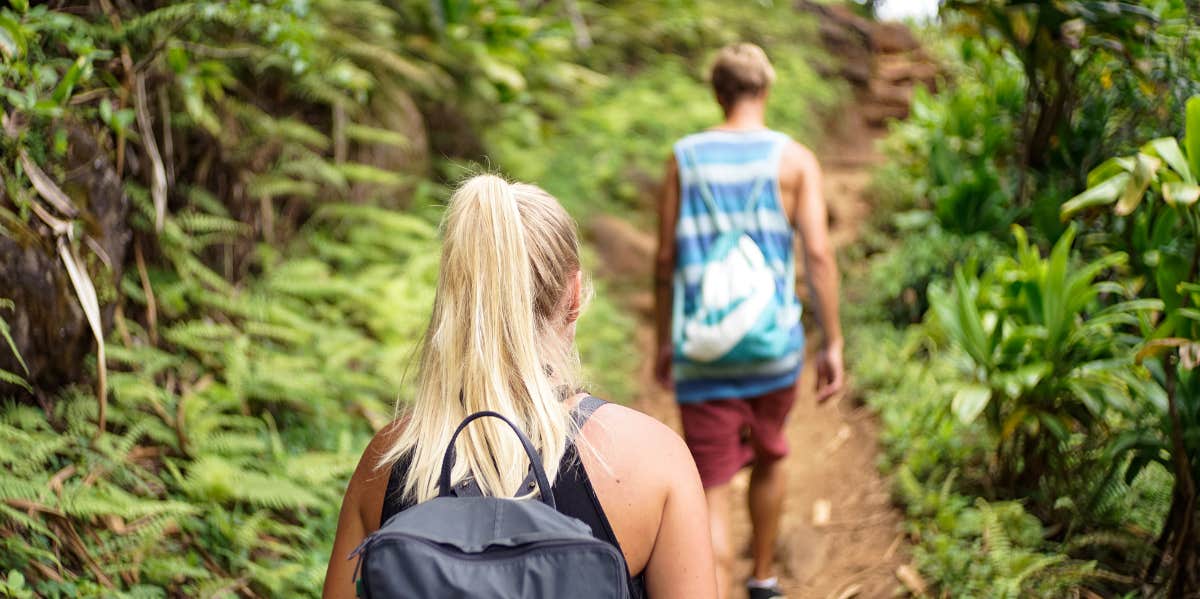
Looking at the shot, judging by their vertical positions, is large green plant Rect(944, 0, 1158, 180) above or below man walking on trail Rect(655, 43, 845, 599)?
above

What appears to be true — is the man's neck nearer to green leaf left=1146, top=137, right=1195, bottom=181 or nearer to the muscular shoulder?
the muscular shoulder

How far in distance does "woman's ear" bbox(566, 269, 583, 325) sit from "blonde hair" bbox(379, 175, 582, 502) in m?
0.09

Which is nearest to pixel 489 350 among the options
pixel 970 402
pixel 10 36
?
pixel 10 36

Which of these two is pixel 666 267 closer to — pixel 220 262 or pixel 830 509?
pixel 830 509

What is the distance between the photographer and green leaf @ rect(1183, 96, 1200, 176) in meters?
2.81

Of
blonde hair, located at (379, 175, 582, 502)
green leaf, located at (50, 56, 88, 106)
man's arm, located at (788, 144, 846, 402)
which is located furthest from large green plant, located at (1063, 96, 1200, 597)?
green leaf, located at (50, 56, 88, 106)

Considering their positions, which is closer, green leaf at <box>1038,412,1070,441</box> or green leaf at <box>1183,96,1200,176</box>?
green leaf at <box>1183,96,1200,176</box>

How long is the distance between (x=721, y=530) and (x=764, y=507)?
0.36 metres

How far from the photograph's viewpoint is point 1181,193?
9.16ft

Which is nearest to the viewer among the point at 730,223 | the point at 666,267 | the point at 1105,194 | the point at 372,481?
the point at 372,481

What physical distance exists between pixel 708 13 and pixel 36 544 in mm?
10182

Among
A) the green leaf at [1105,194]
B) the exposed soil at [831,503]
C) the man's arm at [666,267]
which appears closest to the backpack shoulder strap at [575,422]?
the man's arm at [666,267]

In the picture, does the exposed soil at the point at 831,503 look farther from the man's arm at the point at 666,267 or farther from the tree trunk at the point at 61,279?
the tree trunk at the point at 61,279

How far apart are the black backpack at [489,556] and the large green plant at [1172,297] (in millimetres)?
2279
